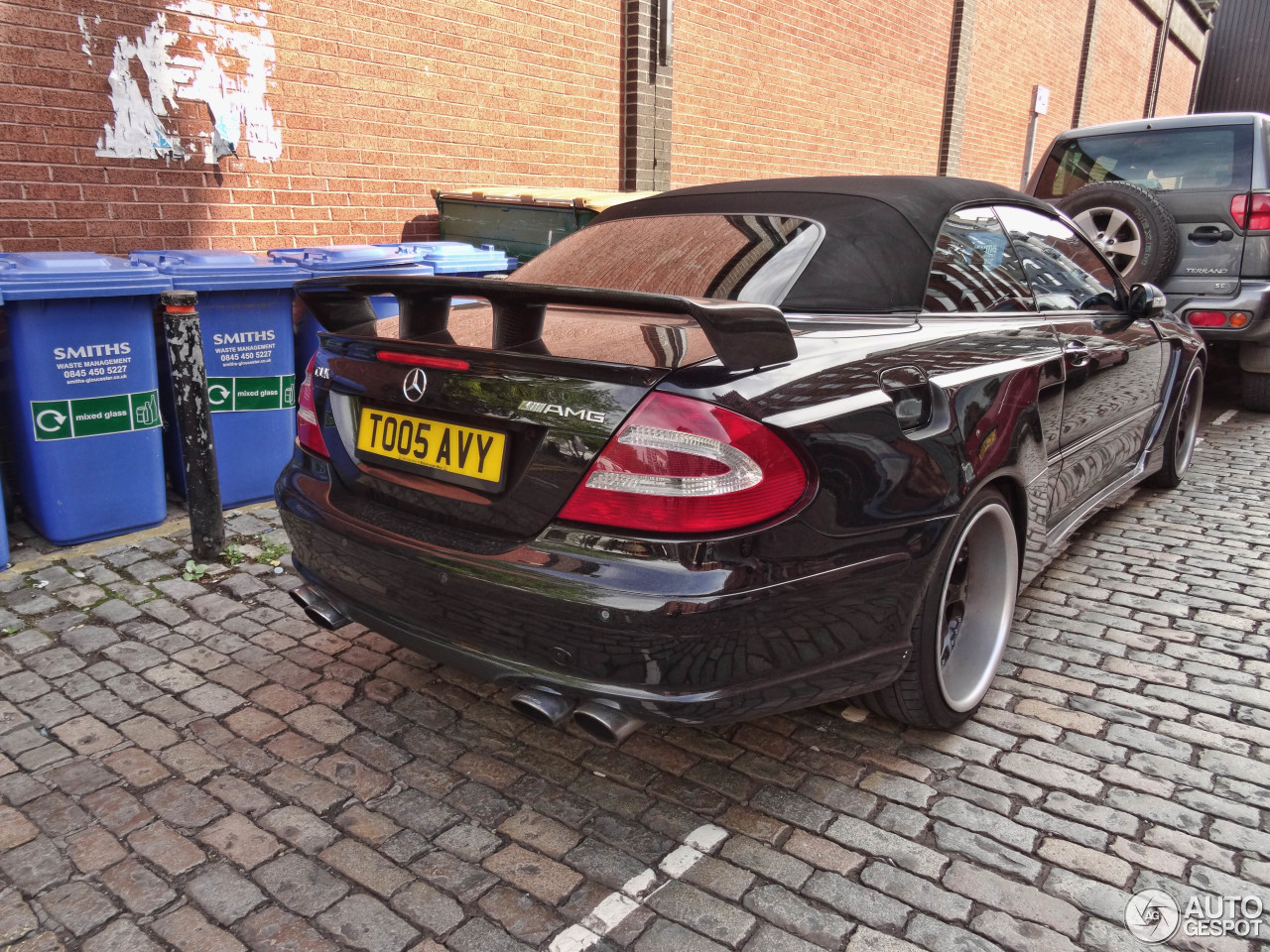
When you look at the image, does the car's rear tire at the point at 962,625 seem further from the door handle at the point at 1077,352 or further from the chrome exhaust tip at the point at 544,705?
the chrome exhaust tip at the point at 544,705

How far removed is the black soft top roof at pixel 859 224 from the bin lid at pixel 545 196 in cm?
214

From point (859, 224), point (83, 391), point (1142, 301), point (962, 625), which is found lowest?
point (962, 625)

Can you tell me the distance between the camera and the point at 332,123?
18.7ft

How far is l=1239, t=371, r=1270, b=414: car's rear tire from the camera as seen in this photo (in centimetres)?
697

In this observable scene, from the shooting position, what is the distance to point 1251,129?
6188mm

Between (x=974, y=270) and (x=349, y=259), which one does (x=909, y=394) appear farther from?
(x=349, y=259)

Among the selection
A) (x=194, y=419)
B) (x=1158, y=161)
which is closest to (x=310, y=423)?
(x=194, y=419)

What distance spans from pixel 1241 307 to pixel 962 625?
4.84 metres

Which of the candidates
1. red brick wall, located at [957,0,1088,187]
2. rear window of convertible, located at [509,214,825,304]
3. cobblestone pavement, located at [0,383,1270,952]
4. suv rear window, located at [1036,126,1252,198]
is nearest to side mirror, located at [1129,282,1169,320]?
cobblestone pavement, located at [0,383,1270,952]

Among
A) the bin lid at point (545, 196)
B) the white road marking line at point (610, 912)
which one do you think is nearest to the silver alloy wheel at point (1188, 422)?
the bin lid at point (545, 196)

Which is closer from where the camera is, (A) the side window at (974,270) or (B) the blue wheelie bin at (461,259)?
(A) the side window at (974,270)

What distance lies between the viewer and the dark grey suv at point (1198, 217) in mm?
5836

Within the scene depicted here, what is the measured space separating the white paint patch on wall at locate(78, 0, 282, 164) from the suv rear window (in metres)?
5.73

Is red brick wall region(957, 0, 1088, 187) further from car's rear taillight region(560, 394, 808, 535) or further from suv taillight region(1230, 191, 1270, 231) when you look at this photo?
car's rear taillight region(560, 394, 808, 535)
